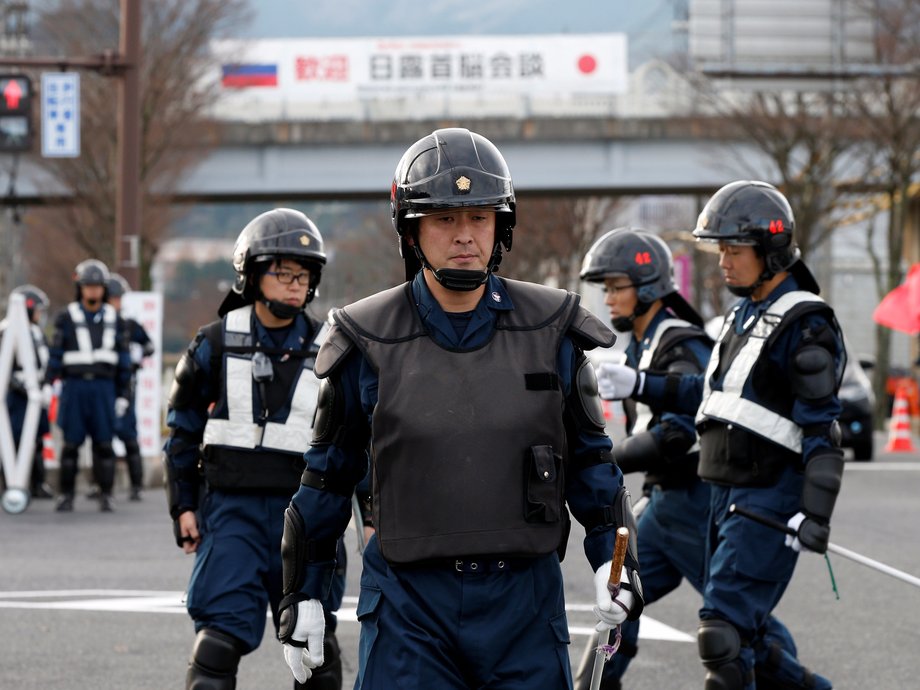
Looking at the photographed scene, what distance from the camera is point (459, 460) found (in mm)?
3889

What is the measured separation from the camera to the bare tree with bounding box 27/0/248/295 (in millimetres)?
33438

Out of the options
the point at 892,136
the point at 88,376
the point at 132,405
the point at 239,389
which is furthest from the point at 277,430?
the point at 892,136

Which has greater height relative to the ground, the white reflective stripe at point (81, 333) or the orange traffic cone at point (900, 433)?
the white reflective stripe at point (81, 333)

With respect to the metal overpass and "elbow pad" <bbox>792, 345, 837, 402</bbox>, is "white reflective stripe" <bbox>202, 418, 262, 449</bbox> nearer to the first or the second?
"elbow pad" <bbox>792, 345, 837, 402</bbox>

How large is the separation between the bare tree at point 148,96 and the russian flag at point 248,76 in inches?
14.5

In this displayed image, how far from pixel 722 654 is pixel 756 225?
5.13ft

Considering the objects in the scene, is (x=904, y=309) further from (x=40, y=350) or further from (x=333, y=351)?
(x=333, y=351)

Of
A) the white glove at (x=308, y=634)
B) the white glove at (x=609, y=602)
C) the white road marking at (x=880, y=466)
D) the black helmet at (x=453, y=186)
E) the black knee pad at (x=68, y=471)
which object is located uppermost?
the black helmet at (x=453, y=186)

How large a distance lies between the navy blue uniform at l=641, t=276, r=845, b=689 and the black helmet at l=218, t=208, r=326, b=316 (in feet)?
5.23

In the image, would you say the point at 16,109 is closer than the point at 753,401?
No

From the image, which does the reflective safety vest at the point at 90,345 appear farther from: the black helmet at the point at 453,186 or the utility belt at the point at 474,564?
the utility belt at the point at 474,564

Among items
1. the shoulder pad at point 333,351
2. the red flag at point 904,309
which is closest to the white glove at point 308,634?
the shoulder pad at point 333,351

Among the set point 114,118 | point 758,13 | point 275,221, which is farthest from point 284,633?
point 114,118

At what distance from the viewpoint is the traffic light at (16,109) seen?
2064 centimetres
